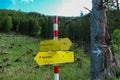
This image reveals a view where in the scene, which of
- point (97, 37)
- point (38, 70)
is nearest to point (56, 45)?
point (97, 37)

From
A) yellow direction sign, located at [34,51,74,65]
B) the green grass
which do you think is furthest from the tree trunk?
the green grass

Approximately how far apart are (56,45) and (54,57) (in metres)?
0.23

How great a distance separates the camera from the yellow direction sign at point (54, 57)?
5.89m

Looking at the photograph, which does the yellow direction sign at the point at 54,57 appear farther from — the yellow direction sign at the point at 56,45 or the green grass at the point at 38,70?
the green grass at the point at 38,70

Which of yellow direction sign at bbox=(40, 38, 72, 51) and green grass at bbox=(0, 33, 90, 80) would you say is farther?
green grass at bbox=(0, 33, 90, 80)

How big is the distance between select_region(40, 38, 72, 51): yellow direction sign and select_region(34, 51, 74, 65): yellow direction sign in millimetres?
85

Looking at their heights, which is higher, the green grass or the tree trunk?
the tree trunk

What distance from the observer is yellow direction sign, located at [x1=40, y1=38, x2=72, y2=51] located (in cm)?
593

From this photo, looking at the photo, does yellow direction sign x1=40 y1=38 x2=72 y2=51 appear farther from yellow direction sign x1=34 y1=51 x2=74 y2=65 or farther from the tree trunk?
the tree trunk

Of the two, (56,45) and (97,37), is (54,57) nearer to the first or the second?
(56,45)

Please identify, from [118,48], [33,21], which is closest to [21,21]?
[33,21]

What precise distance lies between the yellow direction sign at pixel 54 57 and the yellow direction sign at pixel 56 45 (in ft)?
0.28

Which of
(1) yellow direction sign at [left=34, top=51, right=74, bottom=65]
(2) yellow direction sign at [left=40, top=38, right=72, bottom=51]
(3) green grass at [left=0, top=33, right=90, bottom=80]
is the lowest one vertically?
(3) green grass at [left=0, top=33, right=90, bottom=80]

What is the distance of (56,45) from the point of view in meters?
5.93
